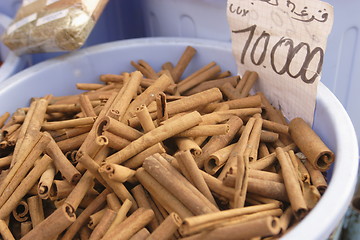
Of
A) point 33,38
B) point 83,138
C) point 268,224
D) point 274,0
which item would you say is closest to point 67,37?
point 33,38

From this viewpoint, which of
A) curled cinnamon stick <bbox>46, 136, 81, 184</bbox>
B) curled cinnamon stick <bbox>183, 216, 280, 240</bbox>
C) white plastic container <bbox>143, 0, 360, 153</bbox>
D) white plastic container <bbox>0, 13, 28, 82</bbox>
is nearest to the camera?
curled cinnamon stick <bbox>183, 216, 280, 240</bbox>

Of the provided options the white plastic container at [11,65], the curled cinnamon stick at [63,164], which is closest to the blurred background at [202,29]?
the white plastic container at [11,65]

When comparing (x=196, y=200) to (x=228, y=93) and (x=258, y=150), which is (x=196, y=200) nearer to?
(x=258, y=150)

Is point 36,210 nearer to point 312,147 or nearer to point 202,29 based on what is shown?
point 312,147

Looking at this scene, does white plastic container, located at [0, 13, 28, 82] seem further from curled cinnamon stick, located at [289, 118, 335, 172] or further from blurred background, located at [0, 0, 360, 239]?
curled cinnamon stick, located at [289, 118, 335, 172]

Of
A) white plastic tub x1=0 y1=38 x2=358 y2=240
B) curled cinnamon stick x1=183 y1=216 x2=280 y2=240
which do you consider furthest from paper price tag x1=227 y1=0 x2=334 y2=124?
curled cinnamon stick x1=183 y1=216 x2=280 y2=240
